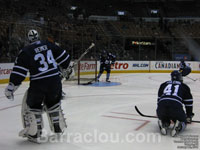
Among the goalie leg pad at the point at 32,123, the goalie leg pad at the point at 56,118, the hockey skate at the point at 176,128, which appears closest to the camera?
the goalie leg pad at the point at 32,123

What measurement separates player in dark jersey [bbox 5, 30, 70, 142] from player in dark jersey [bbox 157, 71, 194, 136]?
1375mm

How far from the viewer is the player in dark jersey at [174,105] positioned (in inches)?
143

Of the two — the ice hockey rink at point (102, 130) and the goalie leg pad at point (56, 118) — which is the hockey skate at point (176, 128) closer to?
the ice hockey rink at point (102, 130)

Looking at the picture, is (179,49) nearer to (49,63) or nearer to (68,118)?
(68,118)

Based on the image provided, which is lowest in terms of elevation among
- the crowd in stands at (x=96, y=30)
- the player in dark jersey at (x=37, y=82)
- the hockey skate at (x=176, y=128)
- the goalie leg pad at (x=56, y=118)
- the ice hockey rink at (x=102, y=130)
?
the ice hockey rink at (x=102, y=130)

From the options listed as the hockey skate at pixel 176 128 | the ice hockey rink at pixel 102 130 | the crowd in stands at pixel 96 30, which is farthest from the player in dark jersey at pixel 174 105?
the crowd in stands at pixel 96 30

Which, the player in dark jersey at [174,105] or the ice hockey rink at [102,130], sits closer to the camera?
the ice hockey rink at [102,130]

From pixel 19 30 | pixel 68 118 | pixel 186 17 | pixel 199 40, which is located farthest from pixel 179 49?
pixel 68 118

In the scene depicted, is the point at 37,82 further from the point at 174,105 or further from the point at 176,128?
the point at 176,128

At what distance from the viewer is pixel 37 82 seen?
128 inches

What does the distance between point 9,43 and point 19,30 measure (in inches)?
24.5

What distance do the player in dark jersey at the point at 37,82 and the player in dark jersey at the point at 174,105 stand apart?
54.1 inches

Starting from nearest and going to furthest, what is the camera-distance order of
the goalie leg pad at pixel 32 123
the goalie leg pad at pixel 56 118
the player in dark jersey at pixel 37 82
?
the player in dark jersey at pixel 37 82, the goalie leg pad at pixel 32 123, the goalie leg pad at pixel 56 118

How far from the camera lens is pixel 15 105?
19.7ft
